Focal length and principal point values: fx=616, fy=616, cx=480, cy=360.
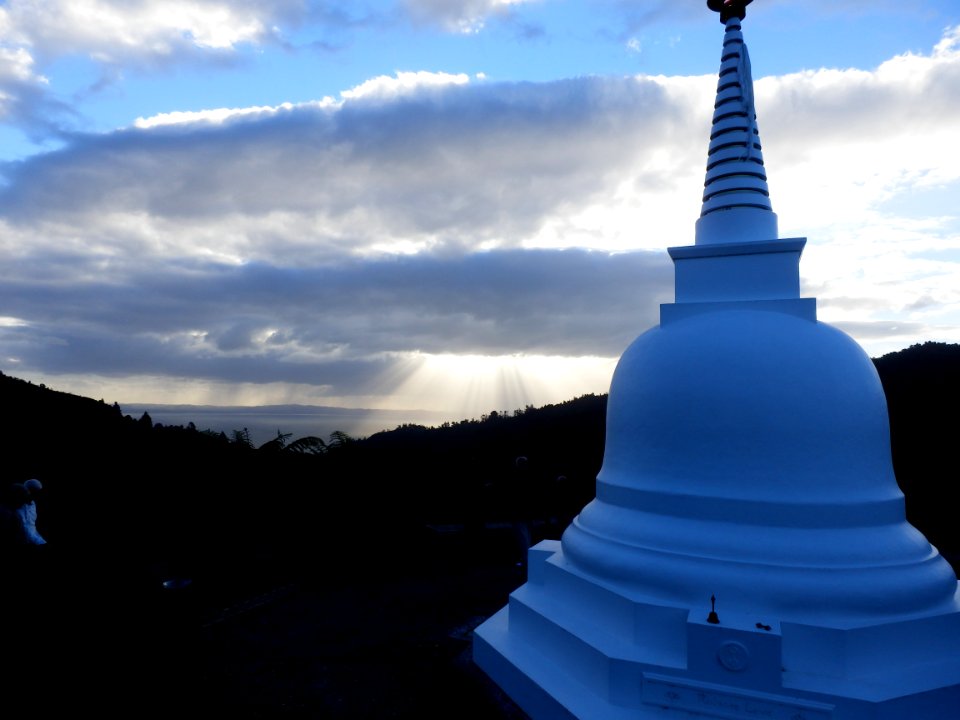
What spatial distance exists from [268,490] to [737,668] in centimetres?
1163

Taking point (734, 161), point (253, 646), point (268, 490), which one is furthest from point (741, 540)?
point (268, 490)

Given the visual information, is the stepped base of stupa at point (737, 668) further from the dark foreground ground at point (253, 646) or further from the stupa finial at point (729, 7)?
the stupa finial at point (729, 7)

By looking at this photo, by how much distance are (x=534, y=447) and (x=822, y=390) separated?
16.5m

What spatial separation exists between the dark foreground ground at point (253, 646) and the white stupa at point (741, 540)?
130cm

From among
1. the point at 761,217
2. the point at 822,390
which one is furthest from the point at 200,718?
the point at 761,217

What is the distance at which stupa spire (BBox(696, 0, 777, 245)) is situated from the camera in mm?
8289

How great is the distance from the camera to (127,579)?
36.2ft

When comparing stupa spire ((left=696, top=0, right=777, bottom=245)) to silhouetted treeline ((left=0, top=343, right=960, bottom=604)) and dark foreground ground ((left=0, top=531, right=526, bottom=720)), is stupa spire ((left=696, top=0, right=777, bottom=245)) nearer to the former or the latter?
dark foreground ground ((left=0, top=531, right=526, bottom=720))

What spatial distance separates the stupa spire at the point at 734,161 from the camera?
829 cm

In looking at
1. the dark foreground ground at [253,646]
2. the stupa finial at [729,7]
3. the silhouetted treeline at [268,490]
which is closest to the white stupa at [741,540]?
the stupa finial at [729,7]

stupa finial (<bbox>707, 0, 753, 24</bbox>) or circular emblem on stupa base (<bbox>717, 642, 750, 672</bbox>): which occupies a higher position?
stupa finial (<bbox>707, 0, 753, 24</bbox>)

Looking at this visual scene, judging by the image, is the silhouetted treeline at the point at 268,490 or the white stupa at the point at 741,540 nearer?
the white stupa at the point at 741,540

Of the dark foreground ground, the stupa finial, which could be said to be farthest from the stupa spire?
the dark foreground ground

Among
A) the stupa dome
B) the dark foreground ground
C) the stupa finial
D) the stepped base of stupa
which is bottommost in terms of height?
the dark foreground ground
